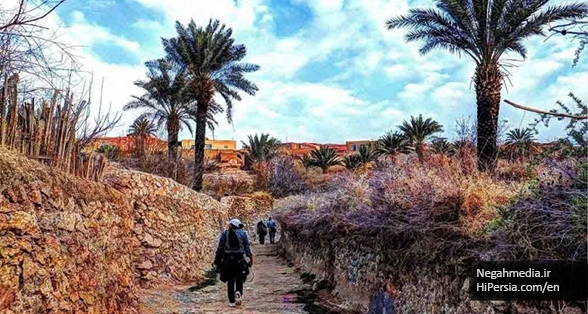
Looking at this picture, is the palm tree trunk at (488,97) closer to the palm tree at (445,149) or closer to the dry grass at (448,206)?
the palm tree at (445,149)

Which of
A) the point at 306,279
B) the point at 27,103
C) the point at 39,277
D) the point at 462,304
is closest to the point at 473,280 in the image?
the point at 462,304

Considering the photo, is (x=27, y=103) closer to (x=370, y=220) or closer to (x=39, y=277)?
(x=39, y=277)

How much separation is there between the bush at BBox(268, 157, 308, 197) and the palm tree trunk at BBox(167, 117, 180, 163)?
47.2 ft

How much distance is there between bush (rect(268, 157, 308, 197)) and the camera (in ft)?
128

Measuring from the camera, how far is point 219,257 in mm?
Result: 8570

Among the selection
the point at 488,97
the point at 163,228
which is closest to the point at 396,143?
the point at 488,97

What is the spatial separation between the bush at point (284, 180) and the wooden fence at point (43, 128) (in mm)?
31999

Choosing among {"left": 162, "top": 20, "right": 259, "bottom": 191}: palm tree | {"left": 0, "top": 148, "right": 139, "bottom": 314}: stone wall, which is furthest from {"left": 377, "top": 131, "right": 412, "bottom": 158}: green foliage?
{"left": 0, "top": 148, "right": 139, "bottom": 314}: stone wall

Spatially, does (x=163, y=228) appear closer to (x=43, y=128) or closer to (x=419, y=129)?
(x=43, y=128)

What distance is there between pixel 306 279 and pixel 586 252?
9.32 meters

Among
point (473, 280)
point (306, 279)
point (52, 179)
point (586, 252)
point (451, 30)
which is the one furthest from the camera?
point (451, 30)

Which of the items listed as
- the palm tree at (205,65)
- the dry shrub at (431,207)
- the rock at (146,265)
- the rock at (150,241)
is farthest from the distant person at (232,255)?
the palm tree at (205,65)

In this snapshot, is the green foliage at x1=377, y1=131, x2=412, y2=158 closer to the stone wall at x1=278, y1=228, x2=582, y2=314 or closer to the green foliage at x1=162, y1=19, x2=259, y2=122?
the green foliage at x1=162, y1=19, x2=259, y2=122

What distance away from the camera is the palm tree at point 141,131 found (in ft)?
80.7
